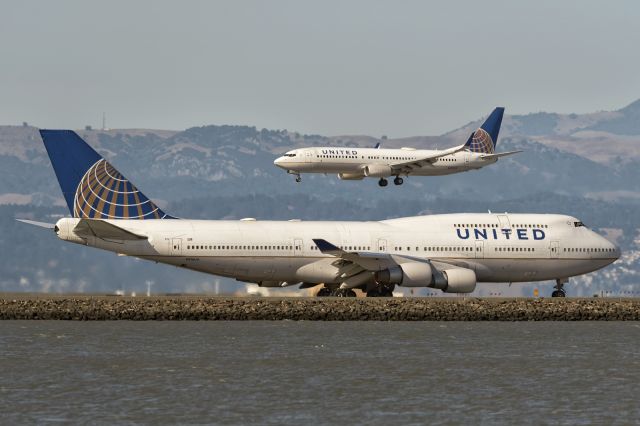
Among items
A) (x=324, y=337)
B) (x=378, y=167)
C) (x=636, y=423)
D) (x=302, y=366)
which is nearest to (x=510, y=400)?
(x=636, y=423)

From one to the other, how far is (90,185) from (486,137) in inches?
1970

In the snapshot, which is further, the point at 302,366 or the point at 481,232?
the point at 481,232

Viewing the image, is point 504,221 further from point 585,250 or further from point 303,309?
point 303,309

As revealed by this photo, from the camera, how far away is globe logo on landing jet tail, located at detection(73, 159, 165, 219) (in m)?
83.6

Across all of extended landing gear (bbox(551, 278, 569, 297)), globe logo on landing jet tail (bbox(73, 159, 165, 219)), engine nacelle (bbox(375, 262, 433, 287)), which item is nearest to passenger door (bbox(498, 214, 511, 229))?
extended landing gear (bbox(551, 278, 569, 297))

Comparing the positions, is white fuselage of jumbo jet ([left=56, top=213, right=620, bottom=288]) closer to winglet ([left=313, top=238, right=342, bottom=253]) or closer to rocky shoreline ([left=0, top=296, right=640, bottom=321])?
winglet ([left=313, top=238, right=342, bottom=253])

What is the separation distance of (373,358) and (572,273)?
31310 millimetres

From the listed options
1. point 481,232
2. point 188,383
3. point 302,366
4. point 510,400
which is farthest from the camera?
point 481,232

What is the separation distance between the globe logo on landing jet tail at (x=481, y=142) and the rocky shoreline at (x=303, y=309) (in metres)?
40.3

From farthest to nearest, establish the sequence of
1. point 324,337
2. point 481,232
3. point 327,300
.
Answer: point 481,232 < point 327,300 < point 324,337

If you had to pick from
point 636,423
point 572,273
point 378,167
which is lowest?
point 636,423

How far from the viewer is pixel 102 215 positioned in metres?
83.8

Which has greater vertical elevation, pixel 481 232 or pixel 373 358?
pixel 481 232

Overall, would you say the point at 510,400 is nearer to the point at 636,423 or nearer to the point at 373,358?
the point at 636,423
